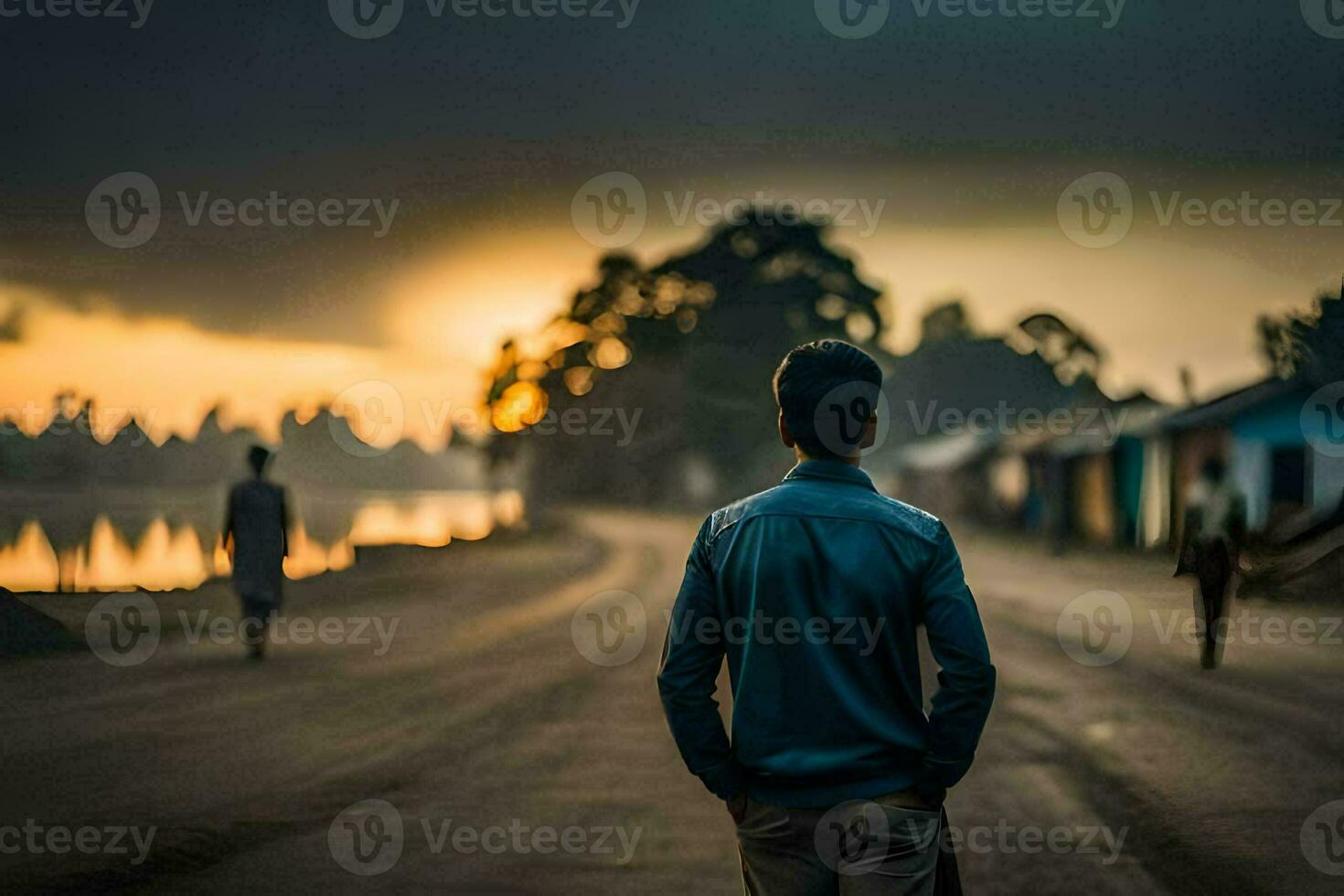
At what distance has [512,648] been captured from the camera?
529 inches

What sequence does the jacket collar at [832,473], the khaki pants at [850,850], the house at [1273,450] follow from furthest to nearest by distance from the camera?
1. the house at [1273,450]
2. the jacket collar at [832,473]
3. the khaki pants at [850,850]

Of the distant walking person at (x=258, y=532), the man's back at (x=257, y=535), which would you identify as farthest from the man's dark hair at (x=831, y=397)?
the man's back at (x=257, y=535)

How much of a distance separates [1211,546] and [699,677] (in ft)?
33.1

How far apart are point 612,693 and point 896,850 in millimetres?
7650

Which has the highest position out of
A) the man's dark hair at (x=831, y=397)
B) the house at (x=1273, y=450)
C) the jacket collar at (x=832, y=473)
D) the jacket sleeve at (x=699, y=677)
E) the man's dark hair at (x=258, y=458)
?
the house at (x=1273, y=450)

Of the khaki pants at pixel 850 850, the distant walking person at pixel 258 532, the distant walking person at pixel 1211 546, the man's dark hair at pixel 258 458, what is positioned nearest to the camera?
the khaki pants at pixel 850 850

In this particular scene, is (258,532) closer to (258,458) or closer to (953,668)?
(258,458)

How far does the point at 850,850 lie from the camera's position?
264 cm

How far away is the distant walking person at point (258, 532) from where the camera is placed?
1180 centimetres

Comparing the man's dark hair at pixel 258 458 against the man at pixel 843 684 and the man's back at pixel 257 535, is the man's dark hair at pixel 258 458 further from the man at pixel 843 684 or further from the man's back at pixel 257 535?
the man at pixel 843 684

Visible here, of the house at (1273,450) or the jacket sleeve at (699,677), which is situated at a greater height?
the house at (1273,450)

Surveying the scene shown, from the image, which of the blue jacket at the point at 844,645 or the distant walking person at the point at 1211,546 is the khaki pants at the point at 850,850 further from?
the distant walking person at the point at 1211,546

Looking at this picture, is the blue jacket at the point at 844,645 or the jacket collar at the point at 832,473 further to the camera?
the jacket collar at the point at 832,473

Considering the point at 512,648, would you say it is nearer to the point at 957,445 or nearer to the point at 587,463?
the point at 957,445
